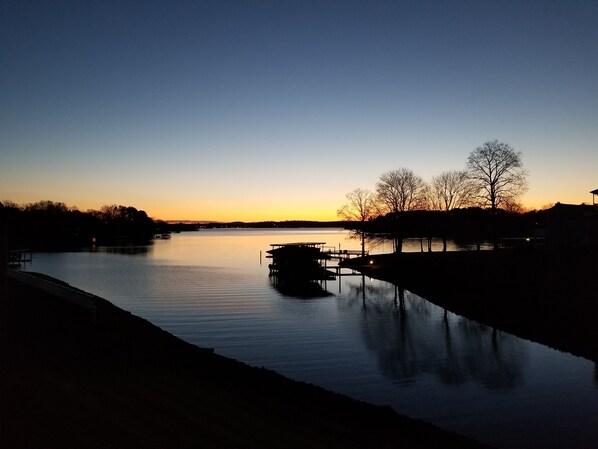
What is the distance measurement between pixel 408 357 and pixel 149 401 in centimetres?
1357

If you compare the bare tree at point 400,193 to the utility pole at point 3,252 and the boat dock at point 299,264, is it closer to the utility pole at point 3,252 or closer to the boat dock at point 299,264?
the boat dock at point 299,264

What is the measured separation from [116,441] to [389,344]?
1777cm

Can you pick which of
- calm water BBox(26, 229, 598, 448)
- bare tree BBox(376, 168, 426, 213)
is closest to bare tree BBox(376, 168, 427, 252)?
bare tree BBox(376, 168, 426, 213)

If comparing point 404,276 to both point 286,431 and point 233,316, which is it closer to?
point 233,316

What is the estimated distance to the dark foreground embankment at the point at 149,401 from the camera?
696 centimetres

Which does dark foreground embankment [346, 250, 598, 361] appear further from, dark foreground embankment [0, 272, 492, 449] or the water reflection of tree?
dark foreground embankment [0, 272, 492, 449]

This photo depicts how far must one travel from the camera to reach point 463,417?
508 inches

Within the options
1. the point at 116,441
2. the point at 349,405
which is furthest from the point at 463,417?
the point at 116,441

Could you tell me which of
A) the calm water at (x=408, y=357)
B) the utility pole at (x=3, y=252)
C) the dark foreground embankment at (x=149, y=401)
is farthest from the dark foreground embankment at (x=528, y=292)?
the utility pole at (x=3, y=252)

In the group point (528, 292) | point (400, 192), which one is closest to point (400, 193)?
point (400, 192)

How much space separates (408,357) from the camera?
65.8 ft

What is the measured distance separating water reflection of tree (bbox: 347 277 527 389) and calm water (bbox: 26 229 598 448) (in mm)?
48

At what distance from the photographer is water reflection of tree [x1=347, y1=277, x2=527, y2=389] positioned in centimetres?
1733

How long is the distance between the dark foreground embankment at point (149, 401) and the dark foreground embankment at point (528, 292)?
1342 centimetres
